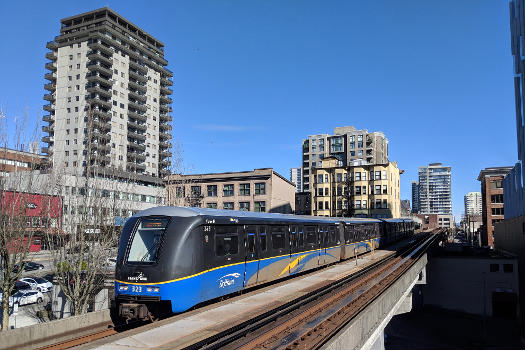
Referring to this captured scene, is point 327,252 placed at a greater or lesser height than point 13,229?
lesser

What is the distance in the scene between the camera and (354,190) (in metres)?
82.9

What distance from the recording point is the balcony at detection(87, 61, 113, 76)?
284 ft

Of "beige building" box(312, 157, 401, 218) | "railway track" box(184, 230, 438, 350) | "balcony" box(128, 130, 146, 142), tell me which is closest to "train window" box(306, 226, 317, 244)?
"railway track" box(184, 230, 438, 350)

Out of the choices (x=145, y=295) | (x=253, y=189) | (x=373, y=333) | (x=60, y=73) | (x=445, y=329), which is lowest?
(x=445, y=329)

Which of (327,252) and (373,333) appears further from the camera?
(327,252)

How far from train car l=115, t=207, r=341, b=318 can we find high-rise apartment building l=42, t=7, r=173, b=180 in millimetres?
71700

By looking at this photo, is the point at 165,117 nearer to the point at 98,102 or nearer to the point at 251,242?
the point at 98,102

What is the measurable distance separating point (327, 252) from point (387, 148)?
133034 mm

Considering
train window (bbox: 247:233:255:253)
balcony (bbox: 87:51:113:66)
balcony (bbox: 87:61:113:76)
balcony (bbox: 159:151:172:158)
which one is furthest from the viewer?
balcony (bbox: 159:151:172:158)

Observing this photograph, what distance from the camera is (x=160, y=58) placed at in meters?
108

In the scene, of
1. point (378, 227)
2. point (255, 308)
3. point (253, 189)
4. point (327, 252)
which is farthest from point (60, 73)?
point (255, 308)

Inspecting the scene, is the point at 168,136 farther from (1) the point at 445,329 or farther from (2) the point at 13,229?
(2) the point at 13,229

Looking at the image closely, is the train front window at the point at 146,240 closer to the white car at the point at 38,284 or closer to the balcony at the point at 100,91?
the white car at the point at 38,284

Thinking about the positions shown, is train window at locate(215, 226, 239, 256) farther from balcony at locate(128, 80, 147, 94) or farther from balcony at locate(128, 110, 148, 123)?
balcony at locate(128, 80, 147, 94)
